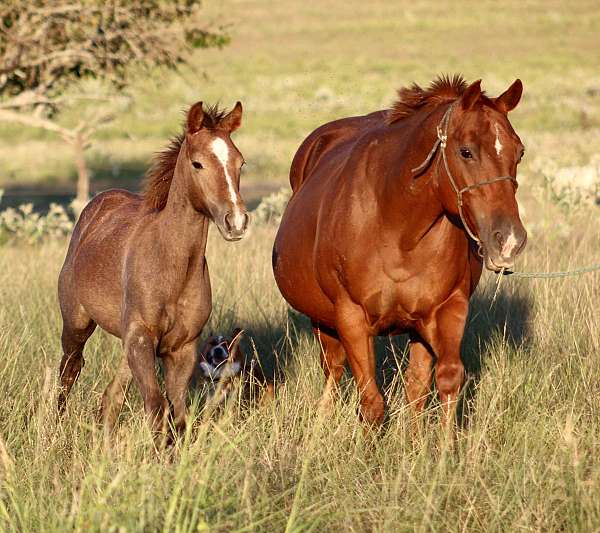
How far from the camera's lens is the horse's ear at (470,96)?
4.65m

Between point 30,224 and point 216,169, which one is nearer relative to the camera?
point 216,169

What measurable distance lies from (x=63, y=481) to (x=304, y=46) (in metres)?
67.0

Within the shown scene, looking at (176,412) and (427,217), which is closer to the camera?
(427,217)

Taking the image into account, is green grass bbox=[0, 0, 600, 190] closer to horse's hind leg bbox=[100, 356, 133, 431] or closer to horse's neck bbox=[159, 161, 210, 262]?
horse's neck bbox=[159, 161, 210, 262]

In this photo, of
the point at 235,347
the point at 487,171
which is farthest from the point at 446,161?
the point at 235,347

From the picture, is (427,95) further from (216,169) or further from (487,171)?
(216,169)

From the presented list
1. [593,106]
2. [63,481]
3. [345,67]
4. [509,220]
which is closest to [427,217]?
[509,220]

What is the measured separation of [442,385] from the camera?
5.39 m

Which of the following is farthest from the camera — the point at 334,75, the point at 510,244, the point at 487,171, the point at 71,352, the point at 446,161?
the point at 334,75

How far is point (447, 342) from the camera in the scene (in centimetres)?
543

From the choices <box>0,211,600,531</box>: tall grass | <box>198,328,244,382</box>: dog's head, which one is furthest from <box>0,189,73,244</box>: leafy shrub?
<box>198,328,244,382</box>: dog's head

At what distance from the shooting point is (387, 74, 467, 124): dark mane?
5309 mm

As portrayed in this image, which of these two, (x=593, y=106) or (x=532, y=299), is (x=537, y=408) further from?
(x=593, y=106)

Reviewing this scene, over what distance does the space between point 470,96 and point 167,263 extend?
175 cm
